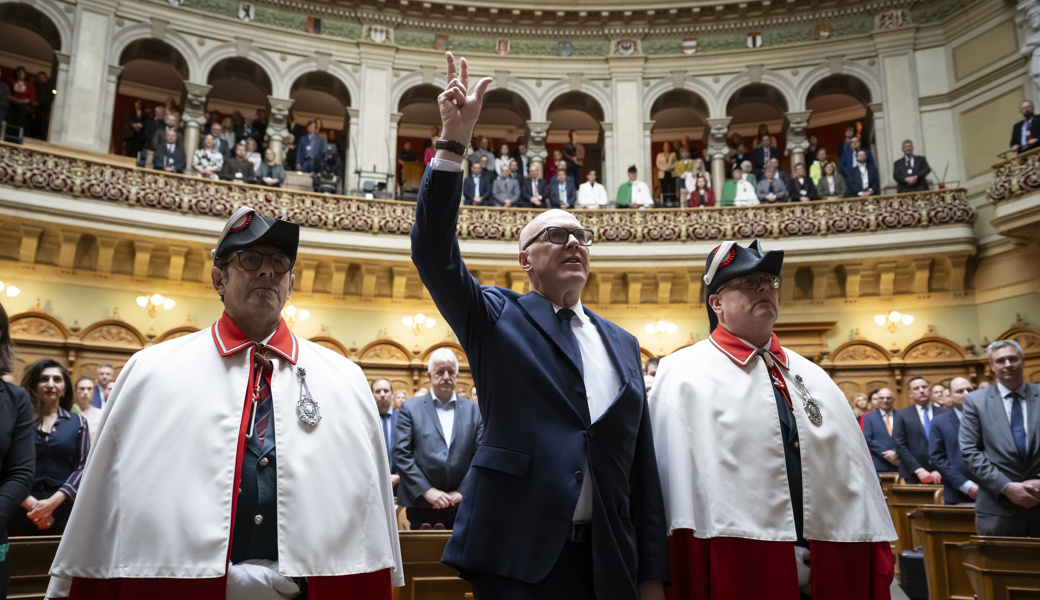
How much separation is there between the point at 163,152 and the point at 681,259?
8646mm

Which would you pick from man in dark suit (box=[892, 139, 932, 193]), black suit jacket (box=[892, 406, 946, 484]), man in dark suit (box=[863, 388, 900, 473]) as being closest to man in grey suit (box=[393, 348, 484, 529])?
black suit jacket (box=[892, 406, 946, 484])

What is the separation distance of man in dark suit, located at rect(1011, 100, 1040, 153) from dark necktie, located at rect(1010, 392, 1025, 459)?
7.63 m

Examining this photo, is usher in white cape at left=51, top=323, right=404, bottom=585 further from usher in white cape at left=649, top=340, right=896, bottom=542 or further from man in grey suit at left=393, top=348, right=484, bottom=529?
man in grey suit at left=393, top=348, right=484, bottom=529

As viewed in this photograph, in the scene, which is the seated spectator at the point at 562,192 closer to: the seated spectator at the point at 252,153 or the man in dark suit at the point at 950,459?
the seated spectator at the point at 252,153

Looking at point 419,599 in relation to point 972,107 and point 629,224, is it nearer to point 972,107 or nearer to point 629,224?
point 629,224

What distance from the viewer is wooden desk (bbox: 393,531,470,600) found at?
3.33 m

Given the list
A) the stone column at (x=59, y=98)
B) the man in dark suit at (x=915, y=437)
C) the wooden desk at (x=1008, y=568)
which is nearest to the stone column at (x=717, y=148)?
the man in dark suit at (x=915, y=437)

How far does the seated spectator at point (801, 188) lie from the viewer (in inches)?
491

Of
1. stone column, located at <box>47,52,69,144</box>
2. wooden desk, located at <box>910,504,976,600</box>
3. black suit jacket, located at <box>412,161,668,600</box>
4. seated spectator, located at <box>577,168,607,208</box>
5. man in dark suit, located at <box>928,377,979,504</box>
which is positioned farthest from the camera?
seated spectator, located at <box>577,168,607,208</box>

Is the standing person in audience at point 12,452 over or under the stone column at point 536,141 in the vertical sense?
under

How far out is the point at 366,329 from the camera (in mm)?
12250

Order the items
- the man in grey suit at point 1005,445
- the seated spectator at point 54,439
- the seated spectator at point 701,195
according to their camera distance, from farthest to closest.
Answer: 1. the seated spectator at point 701,195
2. the man in grey suit at point 1005,445
3. the seated spectator at point 54,439

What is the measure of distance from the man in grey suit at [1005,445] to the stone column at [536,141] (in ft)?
35.0

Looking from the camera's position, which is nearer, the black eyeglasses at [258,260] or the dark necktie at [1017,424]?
the black eyeglasses at [258,260]
